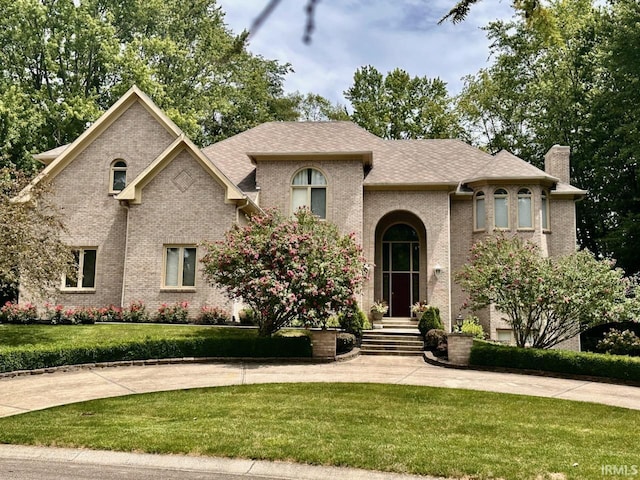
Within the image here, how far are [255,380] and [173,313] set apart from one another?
8335 mm

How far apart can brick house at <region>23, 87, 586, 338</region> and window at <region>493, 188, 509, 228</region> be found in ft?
0.14

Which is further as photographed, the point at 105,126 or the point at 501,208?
the point at 105,126

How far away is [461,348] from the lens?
652 inches

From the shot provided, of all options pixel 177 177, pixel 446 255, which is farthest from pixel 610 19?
pixel 177 177

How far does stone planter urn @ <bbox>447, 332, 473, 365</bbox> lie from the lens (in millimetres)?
16547

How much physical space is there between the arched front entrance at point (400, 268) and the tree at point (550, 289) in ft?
23.3

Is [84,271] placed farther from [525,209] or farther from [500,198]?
[525,209]

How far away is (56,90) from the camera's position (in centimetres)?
3681

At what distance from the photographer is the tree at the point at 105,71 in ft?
110

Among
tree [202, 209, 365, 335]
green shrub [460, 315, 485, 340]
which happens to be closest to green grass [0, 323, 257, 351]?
tree [202, 209, 365, 335]

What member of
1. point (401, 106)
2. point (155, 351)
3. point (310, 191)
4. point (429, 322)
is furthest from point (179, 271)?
point (401, 106)

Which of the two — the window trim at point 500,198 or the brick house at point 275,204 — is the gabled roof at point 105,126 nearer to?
the brick house at point 275,204

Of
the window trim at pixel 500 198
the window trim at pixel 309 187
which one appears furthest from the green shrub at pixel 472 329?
the window trim at pixel 309 187

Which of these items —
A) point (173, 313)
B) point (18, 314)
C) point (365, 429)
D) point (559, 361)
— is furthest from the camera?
point (173, 313)
